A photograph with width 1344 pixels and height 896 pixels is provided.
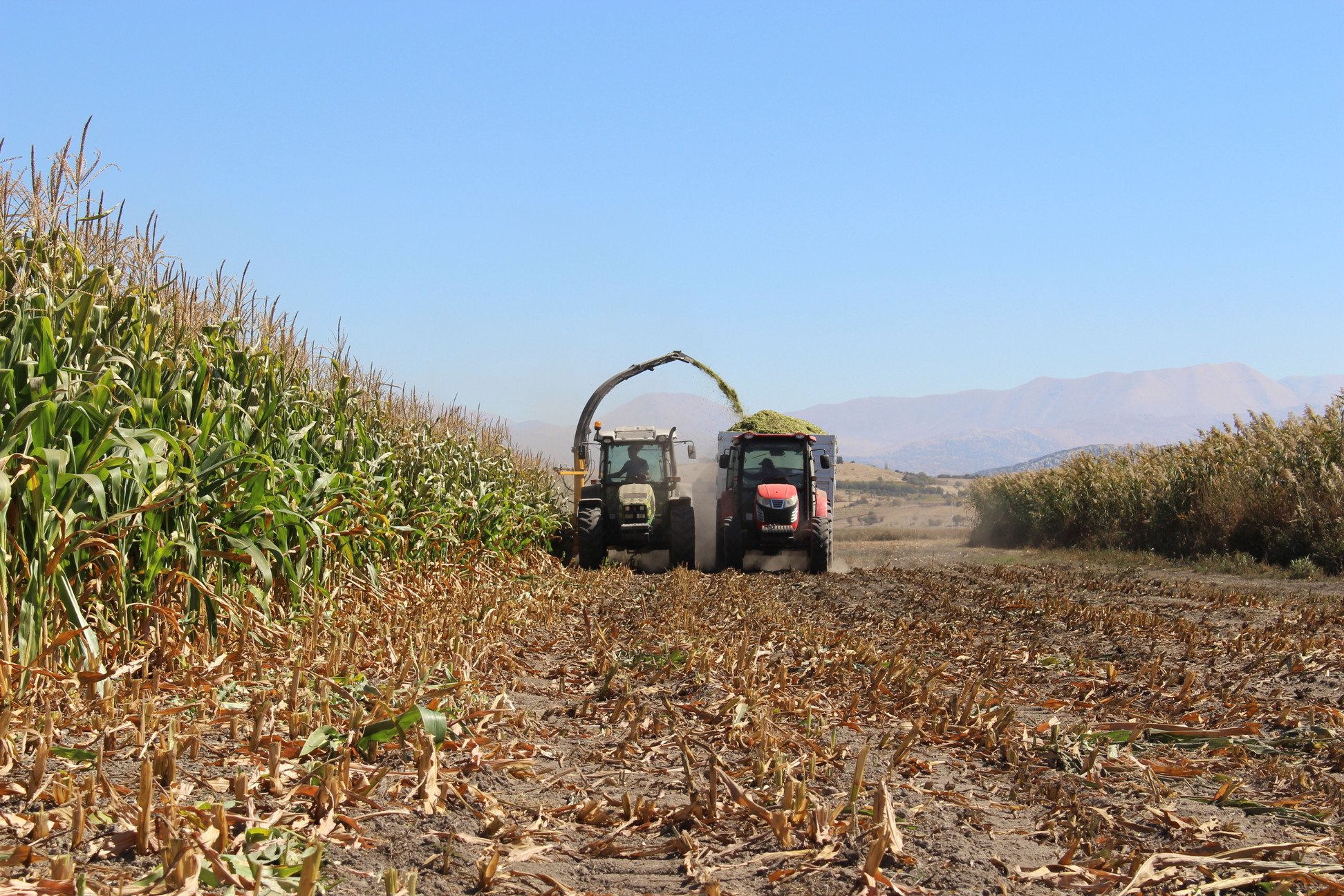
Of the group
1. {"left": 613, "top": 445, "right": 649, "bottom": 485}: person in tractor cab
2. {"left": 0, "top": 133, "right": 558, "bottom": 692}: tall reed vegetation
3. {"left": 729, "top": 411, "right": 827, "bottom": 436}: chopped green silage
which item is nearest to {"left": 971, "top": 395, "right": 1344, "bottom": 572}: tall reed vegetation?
{"left": 729, "top": 411, "right": 827, "bottom": 436}: chopped green silage

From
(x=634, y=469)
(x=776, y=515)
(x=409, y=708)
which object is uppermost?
(x=634, y=469)

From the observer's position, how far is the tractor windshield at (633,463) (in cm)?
1510

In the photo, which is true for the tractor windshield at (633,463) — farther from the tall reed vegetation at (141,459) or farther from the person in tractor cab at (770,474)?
the tall reed vegetation at (141,459)

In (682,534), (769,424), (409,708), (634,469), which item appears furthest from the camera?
(769,424)

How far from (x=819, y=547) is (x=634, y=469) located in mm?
3271

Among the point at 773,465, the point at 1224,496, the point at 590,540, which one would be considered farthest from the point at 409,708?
the point at 1224,496

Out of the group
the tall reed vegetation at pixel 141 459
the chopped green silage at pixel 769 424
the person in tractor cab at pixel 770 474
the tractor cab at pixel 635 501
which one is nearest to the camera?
the tall reed vegetation at pixel 141 459

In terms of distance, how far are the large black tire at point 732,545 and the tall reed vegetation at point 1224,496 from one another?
814 cm

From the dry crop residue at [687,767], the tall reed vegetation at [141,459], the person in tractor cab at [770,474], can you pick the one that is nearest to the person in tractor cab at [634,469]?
the person in tractor cab at [770,474]

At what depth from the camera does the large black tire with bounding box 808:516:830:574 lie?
14453mm

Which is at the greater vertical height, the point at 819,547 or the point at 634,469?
the point at 634,469

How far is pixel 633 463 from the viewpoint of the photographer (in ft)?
50.3

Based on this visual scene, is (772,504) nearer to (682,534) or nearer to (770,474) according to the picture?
(770,474)

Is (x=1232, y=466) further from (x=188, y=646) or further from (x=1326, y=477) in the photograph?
(x=188, y=646)
